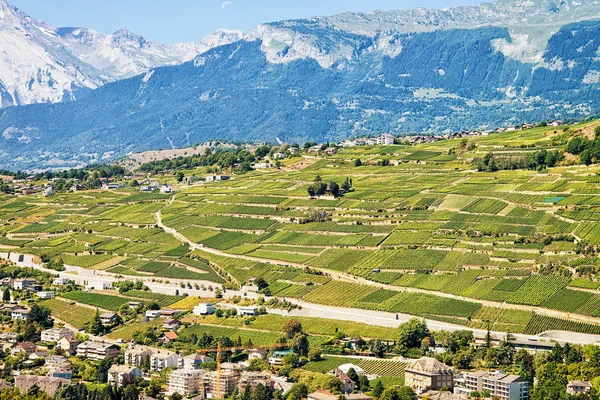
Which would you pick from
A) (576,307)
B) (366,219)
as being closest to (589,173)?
(366,219)

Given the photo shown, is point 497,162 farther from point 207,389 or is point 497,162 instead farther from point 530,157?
point 207,389

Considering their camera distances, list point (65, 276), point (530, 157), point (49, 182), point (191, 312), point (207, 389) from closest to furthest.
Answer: point (207, 389) → point (191, 312) → point (65, 276) → point (530, 157) → point (49, 182)

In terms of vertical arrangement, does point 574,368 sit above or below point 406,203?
below

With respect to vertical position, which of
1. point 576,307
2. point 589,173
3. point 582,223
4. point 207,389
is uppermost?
point 589,173

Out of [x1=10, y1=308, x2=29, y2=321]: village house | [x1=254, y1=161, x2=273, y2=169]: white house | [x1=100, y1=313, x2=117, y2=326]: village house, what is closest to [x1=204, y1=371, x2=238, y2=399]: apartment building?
[x1=100, y1=313, x2=117, y2=326]: village house

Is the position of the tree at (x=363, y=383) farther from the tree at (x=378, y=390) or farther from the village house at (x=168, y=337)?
the village house at (x=168, y=337)
